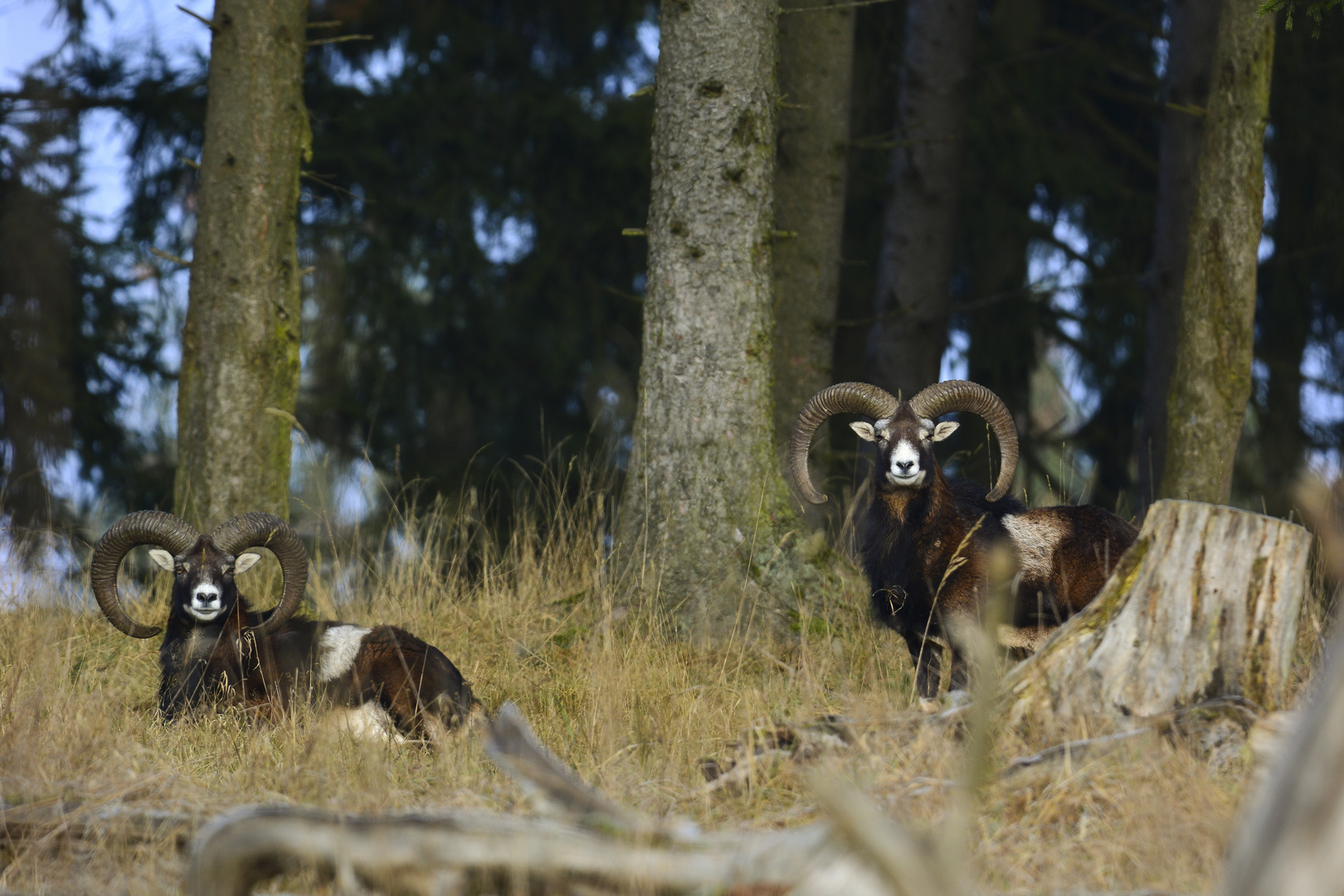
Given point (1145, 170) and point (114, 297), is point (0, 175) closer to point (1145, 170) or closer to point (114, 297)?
point (114, 297)

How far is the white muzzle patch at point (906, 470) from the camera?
19.7 ft

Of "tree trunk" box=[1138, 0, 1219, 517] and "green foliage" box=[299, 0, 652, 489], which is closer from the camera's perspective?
"tree trunk" box=[1138, 0, 1219, 517]

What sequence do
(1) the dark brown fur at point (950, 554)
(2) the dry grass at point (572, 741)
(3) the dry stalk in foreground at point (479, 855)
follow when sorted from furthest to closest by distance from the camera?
(1) the dark brown fur at point (950, 554) < (2) the dry grass at point (572, 741) < (3) the dry stalk in foreground at point (479, 855)

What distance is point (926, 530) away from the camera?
6.13 metres

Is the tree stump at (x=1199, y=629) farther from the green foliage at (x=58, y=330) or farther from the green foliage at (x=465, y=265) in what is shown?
the green foliage at (x=58, y=330)

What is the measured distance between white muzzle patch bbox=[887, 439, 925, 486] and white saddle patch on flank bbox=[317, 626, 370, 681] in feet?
9.08

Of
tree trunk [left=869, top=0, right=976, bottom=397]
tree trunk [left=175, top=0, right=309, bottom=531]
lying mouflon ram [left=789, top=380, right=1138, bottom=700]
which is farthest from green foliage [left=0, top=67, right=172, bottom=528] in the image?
lying mouflon ram [left=789, top=380, right=1138, bottom=700]

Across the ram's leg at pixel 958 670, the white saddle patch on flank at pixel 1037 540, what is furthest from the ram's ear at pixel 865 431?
the ram's leg at pixel 958 670

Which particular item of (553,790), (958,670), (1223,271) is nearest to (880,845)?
(553,790)

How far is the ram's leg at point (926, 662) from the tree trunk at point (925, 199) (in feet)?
19.8

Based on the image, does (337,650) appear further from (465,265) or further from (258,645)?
(465,265)

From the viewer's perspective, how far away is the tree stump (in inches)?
154

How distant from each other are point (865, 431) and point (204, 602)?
353 centimetres

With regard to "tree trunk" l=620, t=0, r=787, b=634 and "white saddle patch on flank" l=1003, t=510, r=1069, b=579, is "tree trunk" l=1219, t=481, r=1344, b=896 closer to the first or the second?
"white saddle patch on flank" l=1003, t=510, r=1069, b=579
